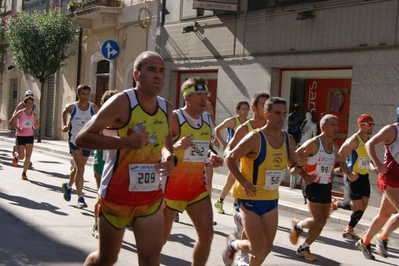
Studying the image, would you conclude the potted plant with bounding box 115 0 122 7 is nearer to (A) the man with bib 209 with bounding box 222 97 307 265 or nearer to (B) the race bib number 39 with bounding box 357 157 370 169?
(B) the race bib number 39 with bounding box 357 157 370 169

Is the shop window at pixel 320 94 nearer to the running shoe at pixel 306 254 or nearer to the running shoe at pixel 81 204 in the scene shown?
the running shoe at pixel 81 204

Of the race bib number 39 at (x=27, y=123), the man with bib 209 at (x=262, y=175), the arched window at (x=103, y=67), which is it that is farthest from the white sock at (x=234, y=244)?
the arched window at (x=103, y=67)

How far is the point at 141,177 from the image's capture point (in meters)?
4.86

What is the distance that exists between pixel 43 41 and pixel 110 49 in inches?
242

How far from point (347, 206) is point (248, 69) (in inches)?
316

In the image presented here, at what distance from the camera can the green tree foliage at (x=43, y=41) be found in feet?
90.9

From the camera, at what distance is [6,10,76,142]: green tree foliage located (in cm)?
2772

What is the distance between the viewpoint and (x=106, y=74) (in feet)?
84.4

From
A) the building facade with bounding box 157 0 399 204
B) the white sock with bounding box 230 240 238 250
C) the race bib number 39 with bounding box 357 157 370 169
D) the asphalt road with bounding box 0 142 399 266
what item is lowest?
the asphalt road with bounding box 0 142 399 266

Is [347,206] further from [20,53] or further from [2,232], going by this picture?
[20,53]

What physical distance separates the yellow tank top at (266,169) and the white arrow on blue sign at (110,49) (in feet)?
55.0

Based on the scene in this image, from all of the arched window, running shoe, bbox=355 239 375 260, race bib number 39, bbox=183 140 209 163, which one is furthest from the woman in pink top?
the arched window

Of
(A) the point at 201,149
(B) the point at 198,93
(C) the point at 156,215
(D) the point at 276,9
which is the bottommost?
(C) the point at 156,215

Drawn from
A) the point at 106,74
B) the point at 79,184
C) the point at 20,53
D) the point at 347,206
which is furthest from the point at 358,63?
the point at 20,53
